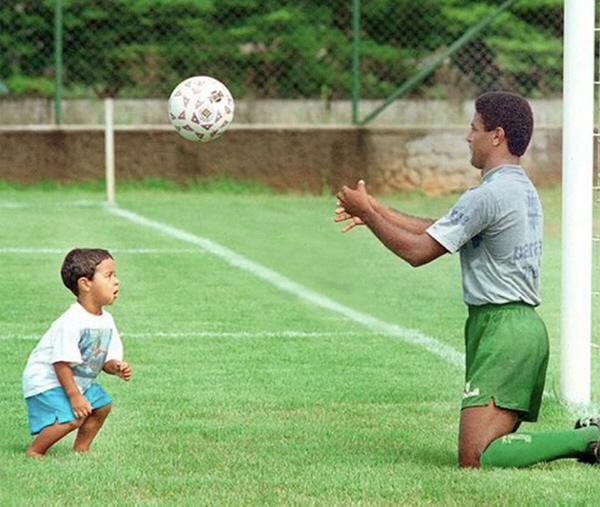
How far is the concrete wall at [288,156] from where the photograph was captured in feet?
70.0

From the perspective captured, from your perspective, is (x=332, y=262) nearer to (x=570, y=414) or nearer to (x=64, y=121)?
(x=570, y=414)

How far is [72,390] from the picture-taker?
6.68m

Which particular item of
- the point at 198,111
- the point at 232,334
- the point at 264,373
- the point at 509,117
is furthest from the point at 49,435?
the point at 232,334

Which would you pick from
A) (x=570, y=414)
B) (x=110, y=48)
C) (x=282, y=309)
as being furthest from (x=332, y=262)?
(x=110, y=48)

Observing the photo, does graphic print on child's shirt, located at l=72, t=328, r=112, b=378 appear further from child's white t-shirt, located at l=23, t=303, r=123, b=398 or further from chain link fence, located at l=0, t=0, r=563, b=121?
chain link fence, located at l=0, t=0, r=563, b=121

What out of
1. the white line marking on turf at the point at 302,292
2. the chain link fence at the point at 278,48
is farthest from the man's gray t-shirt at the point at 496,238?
the chain link fence at the point at 278,48

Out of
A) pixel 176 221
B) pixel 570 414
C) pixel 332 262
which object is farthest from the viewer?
pixel 176 221

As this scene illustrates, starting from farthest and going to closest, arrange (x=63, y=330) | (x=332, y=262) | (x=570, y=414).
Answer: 1. (x=332, y=262)
2. (x=570, y=414)
3. (x=63, y=330)

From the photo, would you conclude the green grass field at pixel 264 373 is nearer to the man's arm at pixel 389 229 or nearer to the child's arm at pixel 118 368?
the child's arm at pixel 118 368

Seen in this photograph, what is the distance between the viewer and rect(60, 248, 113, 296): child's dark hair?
6.82m

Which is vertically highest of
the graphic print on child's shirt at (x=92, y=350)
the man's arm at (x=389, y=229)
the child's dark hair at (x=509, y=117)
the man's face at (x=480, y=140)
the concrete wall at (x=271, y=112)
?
the concrete wall at (x=271, y=112)

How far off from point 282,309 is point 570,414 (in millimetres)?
4068

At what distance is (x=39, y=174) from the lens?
2136 centimetres

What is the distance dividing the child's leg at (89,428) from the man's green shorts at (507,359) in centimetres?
144
